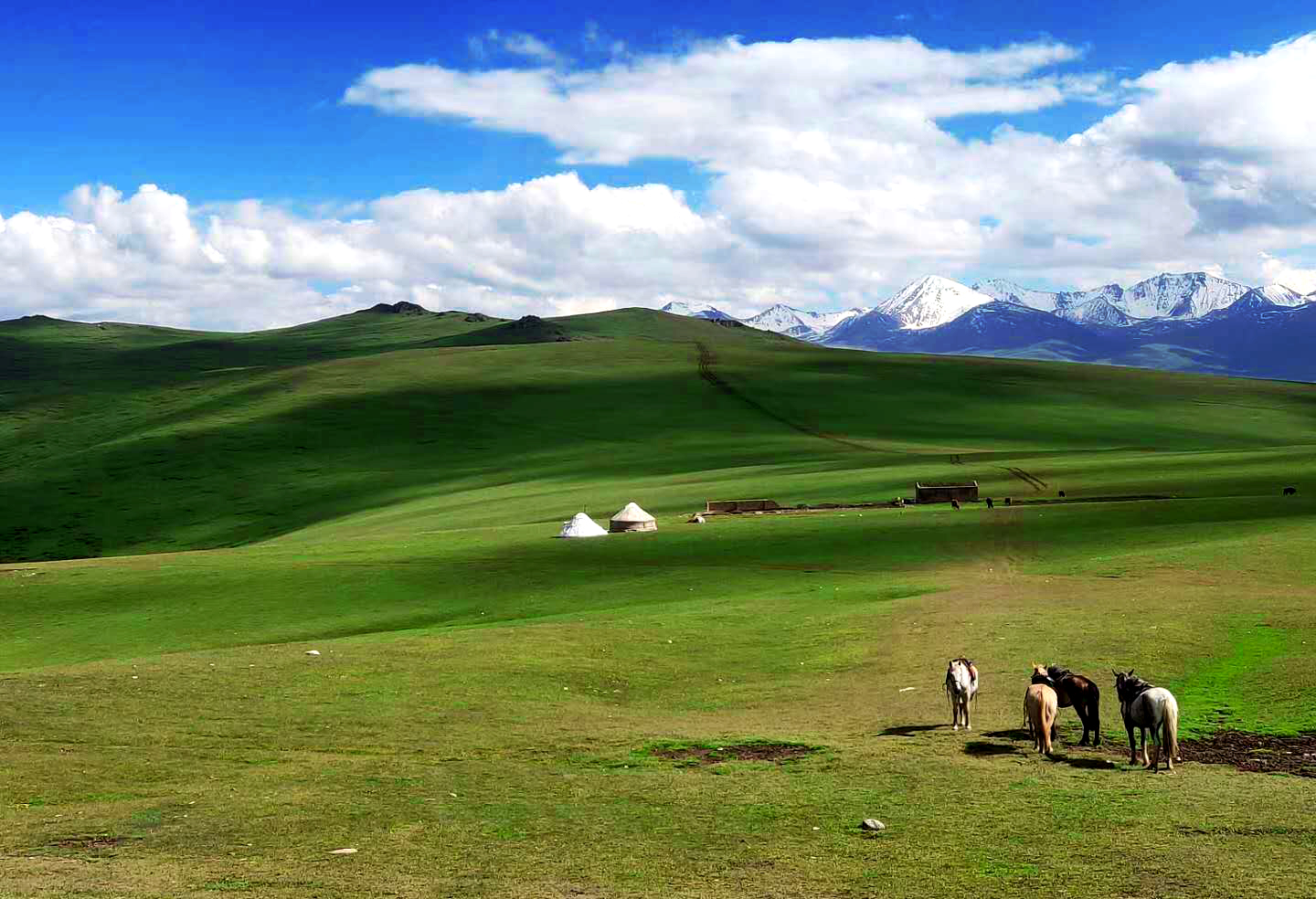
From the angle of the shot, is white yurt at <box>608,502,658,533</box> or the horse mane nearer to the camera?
the horse mane

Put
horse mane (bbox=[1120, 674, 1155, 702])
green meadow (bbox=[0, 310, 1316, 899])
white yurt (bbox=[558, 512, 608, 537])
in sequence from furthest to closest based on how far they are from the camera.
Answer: white yurt (bbox=[558, 512, 608, 537])
horse mane (bbox=[1120, 674, 1155, 702])
green meadow (bbox=[0, 310, 1316, 899])

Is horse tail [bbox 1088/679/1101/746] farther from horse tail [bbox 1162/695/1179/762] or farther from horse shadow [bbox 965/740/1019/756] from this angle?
horse tail [bbox 1162/695/1179/762]

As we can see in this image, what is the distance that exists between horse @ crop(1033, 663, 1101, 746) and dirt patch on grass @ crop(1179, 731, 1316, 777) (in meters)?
1.73

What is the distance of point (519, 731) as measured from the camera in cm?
2633

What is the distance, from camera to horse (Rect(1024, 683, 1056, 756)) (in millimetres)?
23172

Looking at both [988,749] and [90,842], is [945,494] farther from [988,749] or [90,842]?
[90,842]

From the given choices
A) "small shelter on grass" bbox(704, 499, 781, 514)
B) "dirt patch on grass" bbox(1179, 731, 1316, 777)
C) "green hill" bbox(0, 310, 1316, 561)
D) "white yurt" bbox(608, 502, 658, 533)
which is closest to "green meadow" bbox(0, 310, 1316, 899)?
"dirt patch on grass" bbox(1179, 731, 1316, 777)

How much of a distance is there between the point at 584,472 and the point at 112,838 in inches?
3991

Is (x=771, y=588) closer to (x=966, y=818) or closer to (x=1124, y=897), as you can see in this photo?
(x=966, y=818)

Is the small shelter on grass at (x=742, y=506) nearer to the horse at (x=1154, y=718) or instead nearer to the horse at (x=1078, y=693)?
the horse at (x=1078, y=693)

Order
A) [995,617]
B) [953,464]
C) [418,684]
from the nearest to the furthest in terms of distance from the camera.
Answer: [418,684]
[995,617]
[953,464]

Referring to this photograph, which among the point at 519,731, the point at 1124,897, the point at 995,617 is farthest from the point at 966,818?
the point at 995,617

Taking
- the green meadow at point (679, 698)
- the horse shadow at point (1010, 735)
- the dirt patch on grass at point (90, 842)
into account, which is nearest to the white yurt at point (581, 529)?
the green meadow at point (679, 698)

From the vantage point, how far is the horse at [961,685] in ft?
82.2
